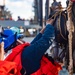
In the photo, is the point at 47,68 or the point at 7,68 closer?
the point at 7,68

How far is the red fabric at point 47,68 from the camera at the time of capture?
200 centimetres

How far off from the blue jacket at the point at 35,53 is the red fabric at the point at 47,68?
0.04 metres

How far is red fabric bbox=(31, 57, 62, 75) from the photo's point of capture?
6.57 feet

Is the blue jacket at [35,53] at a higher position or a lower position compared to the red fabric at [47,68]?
higher

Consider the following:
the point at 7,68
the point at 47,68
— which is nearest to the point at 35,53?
the point at 47,68

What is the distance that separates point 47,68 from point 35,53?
5.6 inches

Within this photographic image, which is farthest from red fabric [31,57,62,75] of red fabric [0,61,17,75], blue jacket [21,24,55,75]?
red fabric [0,61,17,75]

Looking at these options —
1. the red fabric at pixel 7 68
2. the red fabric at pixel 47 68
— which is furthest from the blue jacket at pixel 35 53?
the red fabric at pixel 7 68

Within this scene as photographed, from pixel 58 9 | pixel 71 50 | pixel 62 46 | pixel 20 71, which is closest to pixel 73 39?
pixel 71 50

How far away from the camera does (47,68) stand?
201cm

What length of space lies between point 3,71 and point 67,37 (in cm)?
41

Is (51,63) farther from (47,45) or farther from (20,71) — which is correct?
(20,71)

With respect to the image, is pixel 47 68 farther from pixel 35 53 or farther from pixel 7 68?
pixel 7 68

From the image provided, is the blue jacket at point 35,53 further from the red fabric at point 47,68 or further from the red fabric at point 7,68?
the red fabric at point 7,68
